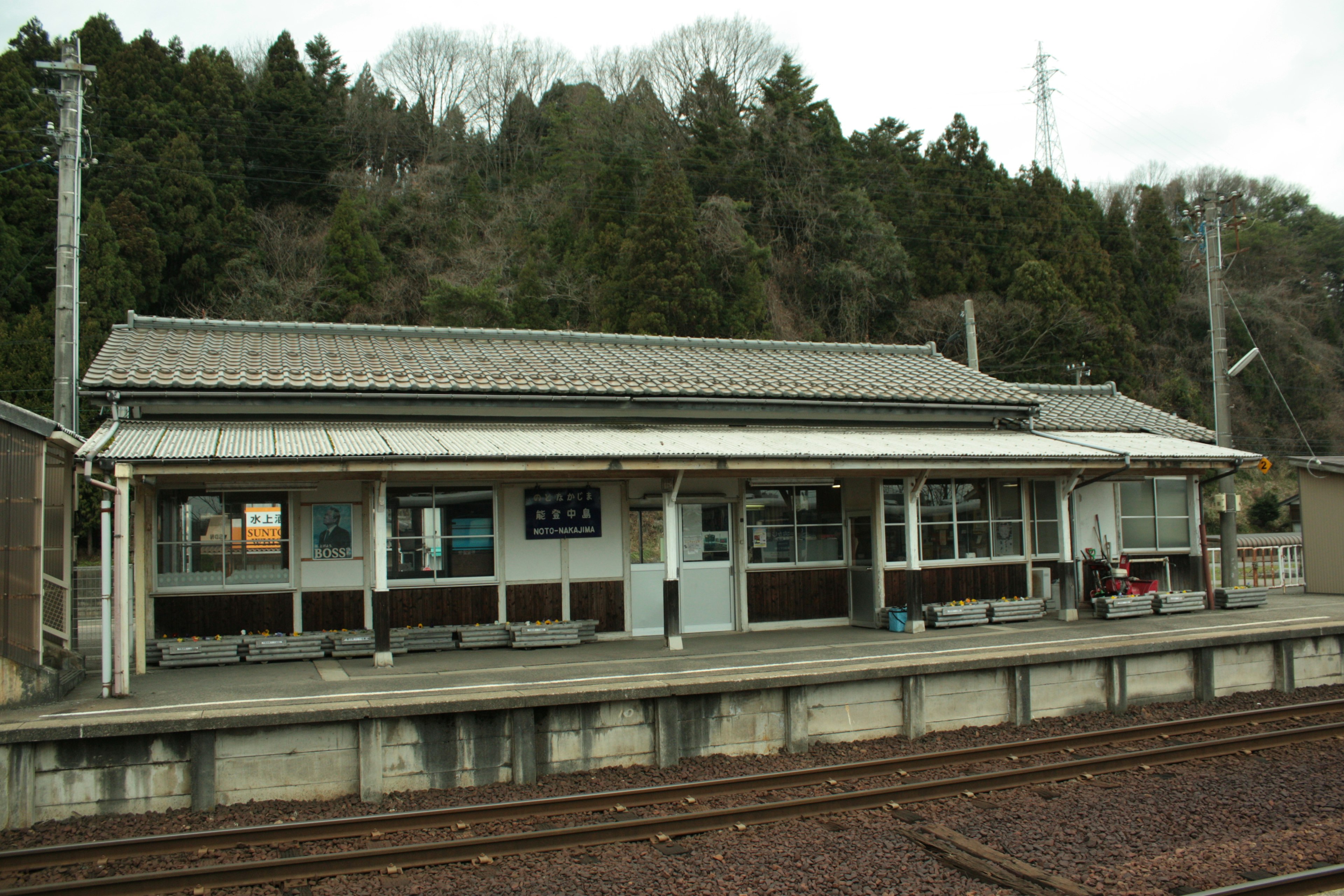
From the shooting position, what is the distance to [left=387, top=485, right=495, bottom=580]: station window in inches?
450

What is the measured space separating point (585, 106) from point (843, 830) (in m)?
35.2

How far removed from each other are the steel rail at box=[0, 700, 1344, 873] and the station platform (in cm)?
86

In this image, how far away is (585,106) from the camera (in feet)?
122

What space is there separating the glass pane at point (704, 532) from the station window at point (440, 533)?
2689mm

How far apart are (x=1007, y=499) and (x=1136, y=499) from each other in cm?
270

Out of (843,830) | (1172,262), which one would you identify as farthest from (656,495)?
(1172,262)

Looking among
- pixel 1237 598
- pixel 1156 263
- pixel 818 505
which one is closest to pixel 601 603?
pixel 818 505

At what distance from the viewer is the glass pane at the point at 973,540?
13734 mm

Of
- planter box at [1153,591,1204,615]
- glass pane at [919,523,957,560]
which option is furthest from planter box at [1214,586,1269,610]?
glass pane at [919,523,957,560]

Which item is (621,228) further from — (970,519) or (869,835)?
(869,835)

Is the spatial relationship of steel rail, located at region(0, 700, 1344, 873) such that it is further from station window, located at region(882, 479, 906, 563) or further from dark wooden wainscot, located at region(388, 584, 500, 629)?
dark wooden wainscot, located at region(388, 584, 500, 629)

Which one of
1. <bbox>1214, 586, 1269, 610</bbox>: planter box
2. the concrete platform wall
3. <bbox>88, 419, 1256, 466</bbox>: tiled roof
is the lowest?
the concrete platform wall

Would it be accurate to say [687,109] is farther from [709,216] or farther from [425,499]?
[425,499]

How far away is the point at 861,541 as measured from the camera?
1341 cm
